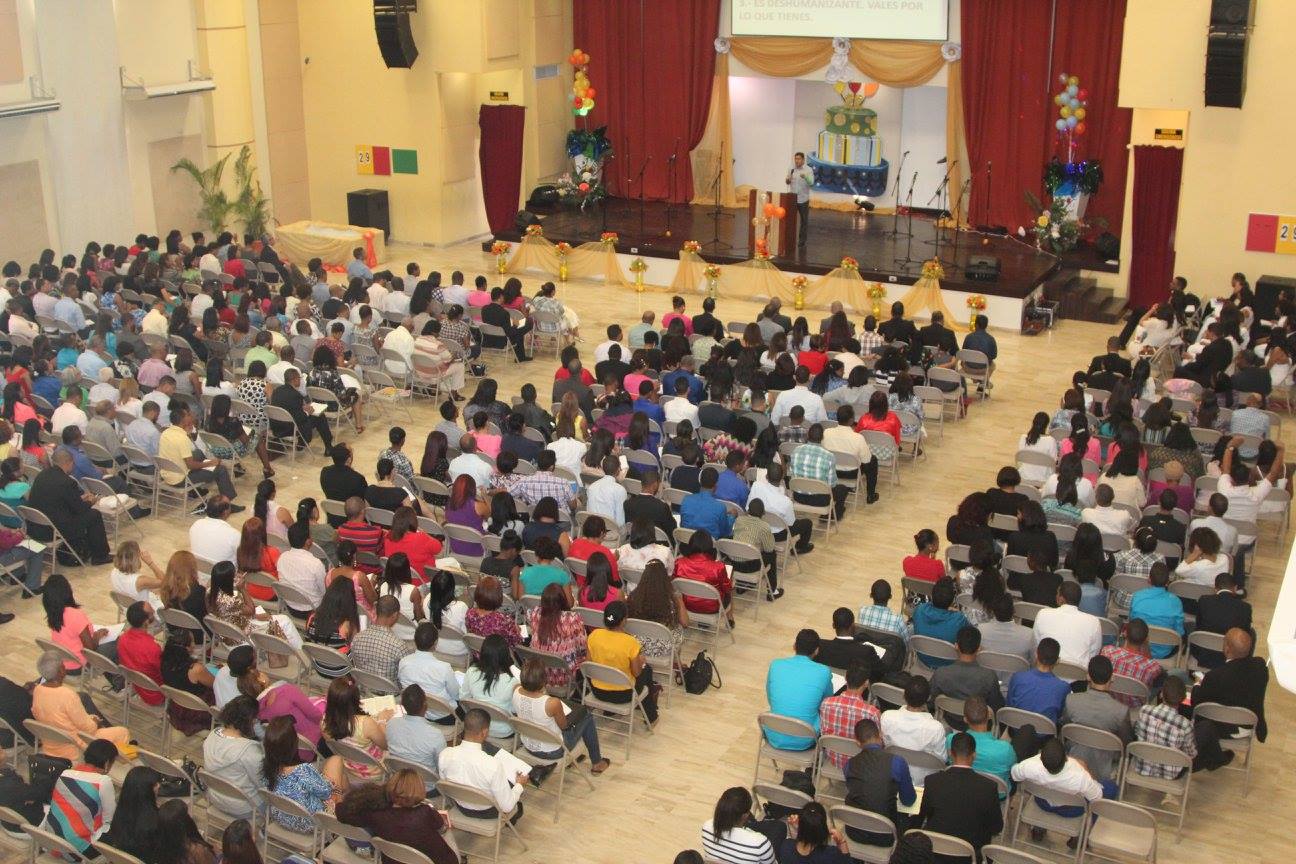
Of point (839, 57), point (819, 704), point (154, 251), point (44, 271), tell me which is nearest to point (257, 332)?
point (44, 271)

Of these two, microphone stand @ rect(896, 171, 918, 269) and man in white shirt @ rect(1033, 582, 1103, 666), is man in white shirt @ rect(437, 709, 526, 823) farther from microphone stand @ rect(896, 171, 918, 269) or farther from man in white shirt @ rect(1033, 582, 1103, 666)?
microphone stand @ rect(896, 171, 918, 269)

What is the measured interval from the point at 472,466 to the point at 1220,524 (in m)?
5.85

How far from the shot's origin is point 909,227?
2105 cm

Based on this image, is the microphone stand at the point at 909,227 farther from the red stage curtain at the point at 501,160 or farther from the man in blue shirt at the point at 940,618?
the man in blue shirt at the point at 940,618

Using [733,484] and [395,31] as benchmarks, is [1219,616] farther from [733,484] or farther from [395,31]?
[395,31]

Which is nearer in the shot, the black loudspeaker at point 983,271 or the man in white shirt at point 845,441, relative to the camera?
the man in white shirt at point 845,441

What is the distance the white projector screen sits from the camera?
70.7ft

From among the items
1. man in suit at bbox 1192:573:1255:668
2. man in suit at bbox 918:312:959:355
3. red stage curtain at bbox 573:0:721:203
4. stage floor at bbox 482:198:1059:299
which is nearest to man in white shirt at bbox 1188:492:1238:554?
man in suit at bbox 1192:573:1255:668

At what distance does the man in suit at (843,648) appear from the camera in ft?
28.4

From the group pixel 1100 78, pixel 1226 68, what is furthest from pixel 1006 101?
pixel 1226 68

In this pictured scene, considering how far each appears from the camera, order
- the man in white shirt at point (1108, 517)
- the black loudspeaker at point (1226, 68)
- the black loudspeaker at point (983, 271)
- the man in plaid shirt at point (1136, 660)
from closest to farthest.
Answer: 1. the man in plaid shirt at point (1136, 660)
2. the man in white shirt at point (1108, 517)
3. the black loudspeaker at point (1226, 68)
4. the black loudspeaker at point (983, 271)

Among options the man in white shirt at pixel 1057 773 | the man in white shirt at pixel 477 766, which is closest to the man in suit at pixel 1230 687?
the man in white shirt at pixel 1057 773

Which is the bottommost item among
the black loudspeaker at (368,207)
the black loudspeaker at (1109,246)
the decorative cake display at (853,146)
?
the black loudspeaker at (1109,246)

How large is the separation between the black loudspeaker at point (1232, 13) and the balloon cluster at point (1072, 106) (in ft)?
11.3
